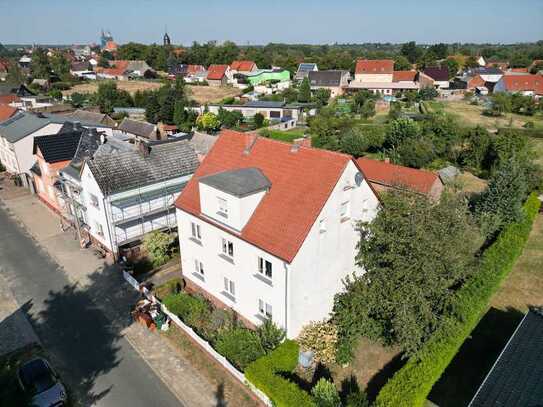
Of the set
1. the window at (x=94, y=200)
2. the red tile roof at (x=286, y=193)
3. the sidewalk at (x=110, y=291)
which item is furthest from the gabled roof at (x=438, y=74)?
the window at (x=94, y=200)

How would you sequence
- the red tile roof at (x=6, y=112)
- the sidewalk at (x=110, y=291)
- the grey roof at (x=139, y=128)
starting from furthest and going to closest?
the grey roof at (x=139, y=128) → the red tile roof at (x=6, y=112) → the sidewalk at (x=110, y=291)

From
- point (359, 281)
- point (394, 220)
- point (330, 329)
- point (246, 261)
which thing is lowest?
point (330, 329)

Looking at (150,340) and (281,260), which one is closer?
(281,260)

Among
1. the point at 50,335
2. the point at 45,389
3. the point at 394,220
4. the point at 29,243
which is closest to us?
the point at 45,389

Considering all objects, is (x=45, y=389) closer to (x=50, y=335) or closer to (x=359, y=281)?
(x=50, y=335)

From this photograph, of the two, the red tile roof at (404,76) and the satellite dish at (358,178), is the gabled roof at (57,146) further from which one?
the red tile roof at (404,76)

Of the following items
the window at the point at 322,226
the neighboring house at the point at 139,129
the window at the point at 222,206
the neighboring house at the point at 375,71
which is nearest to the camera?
the window at the point at 322,226

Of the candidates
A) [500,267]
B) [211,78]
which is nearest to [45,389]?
[500,267]
